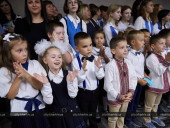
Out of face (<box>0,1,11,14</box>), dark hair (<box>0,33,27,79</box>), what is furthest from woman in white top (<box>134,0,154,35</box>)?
face (<box>0,1,11,14</box>)

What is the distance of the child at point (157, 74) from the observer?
195 cm

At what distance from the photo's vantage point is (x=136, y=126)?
2.08m

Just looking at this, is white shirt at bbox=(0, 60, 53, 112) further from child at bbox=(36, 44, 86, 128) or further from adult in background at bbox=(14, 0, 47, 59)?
adult in background at bbox=(14, 0, 47, 59)

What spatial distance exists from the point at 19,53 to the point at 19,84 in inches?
10.2

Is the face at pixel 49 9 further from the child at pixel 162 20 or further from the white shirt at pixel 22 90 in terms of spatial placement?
the child at pixel 162 20

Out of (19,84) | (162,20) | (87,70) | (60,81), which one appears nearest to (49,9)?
(87,70)

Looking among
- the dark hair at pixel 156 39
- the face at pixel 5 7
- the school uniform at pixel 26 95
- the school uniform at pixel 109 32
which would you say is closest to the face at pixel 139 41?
the dark hair at pixel 156 39

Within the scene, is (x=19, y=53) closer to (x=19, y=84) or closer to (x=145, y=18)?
(x=19, y=84)

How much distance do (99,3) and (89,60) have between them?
314 centimetres

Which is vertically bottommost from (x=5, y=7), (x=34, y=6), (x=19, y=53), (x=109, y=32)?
(x=19, y=53)

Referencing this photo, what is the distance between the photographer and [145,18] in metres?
2.91

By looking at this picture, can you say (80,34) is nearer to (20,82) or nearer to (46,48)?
(46,48)

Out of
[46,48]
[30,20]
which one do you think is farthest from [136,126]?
[30,20]

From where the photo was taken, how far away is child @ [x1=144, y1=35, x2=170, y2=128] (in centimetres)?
195
